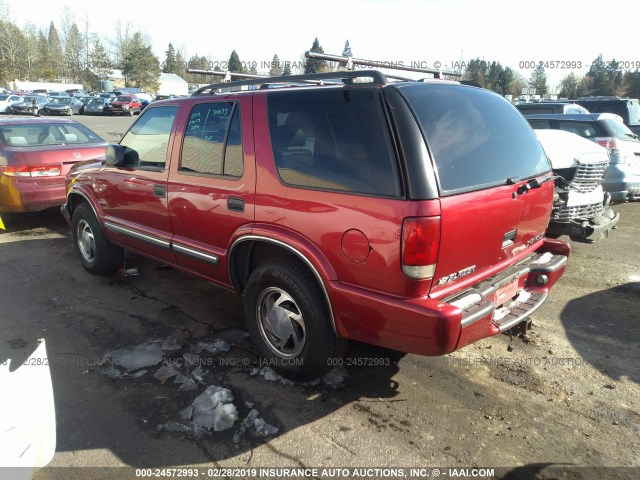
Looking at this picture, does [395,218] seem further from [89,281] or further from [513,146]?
[89,281]

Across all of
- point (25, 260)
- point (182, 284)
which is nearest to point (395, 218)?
point (182, 284)

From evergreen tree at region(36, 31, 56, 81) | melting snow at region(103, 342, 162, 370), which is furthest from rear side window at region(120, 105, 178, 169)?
evergreen tree at region(36, 31, 56, 81)

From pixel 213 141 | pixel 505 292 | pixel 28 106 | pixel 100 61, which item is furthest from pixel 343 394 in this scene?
pixel 100 61

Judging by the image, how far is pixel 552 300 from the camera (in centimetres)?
458

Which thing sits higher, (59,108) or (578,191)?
(59,108)

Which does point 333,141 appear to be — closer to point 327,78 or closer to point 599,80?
point 327,78

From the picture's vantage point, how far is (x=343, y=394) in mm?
3119

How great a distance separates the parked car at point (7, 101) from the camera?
36.0 meters

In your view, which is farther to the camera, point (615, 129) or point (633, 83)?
point (633, 83)

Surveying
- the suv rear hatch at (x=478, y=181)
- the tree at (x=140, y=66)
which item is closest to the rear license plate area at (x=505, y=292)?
the suv rear hatch at (x=478, y=181)

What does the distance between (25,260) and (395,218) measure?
5202 mm

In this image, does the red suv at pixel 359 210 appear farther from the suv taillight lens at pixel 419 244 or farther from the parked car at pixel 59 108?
the parked car at pixel 59 108

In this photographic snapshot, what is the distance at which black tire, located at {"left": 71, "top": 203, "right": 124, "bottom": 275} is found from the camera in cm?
502

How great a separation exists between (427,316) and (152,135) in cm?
308
